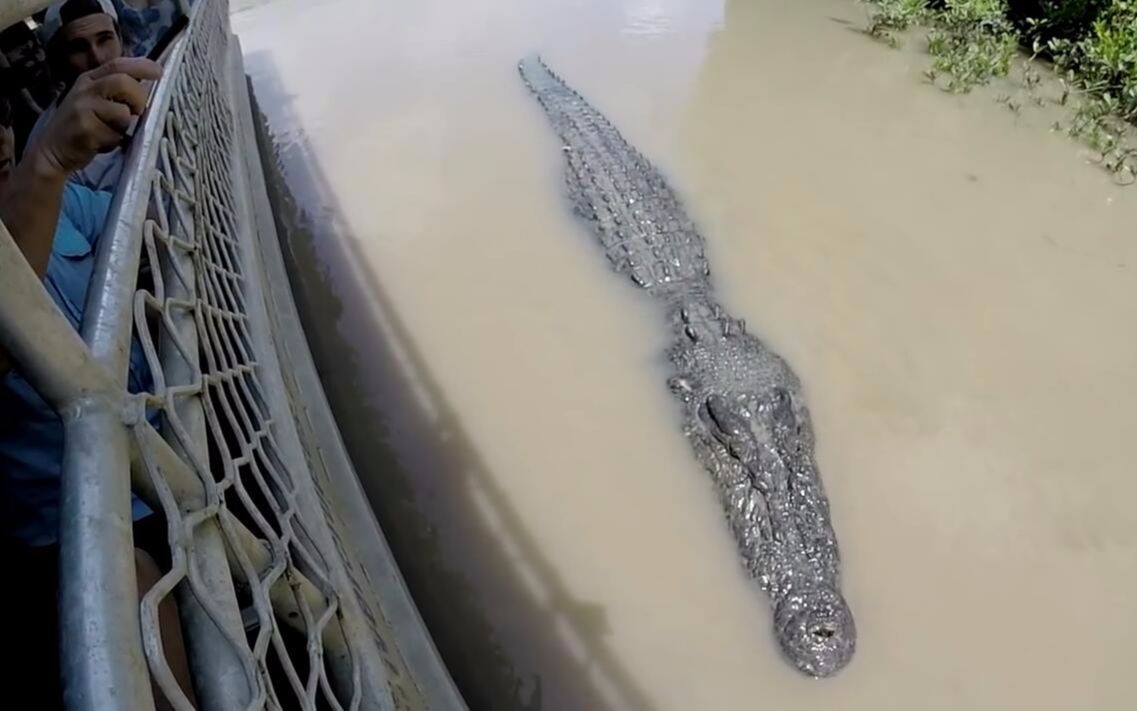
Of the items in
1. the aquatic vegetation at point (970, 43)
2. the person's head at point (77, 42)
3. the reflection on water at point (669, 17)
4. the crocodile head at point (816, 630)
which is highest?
the person's head at point (77, 42)

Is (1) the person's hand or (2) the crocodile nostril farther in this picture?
(2) the crocodile nostril

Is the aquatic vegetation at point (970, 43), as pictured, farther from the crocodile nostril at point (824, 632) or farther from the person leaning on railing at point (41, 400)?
the person leaning on railing at point (41, 400)

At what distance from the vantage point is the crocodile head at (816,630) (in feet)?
7.39

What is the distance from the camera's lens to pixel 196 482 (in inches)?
40.0

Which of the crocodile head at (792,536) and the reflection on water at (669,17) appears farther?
the reflection on water at (669,17)

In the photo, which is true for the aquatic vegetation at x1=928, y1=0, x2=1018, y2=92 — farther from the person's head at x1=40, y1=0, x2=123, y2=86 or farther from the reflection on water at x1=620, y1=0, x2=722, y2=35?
the person's head at x1=40, y1=0, x2=123, y2=86

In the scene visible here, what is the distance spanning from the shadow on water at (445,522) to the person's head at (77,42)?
5.44 ft

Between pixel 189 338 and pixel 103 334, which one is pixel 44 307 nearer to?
pixel 103 334

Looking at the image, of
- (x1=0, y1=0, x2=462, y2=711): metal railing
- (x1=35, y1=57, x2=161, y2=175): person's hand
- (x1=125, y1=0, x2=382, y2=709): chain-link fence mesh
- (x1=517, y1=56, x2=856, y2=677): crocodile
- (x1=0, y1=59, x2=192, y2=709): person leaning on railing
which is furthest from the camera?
(x1=517, y1=56, x2=856, y2=677): crocodile

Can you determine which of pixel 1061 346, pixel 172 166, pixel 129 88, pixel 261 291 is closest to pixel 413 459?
pixel 261 291

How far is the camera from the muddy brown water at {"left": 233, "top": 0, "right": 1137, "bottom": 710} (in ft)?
7.99

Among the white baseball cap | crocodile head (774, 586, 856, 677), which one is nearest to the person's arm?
the white baseball cap

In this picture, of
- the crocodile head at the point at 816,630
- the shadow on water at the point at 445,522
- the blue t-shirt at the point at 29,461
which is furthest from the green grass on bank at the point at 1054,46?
the blue t-shirt at the point at 29,461

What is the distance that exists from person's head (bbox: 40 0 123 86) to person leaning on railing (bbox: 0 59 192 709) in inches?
29.5
